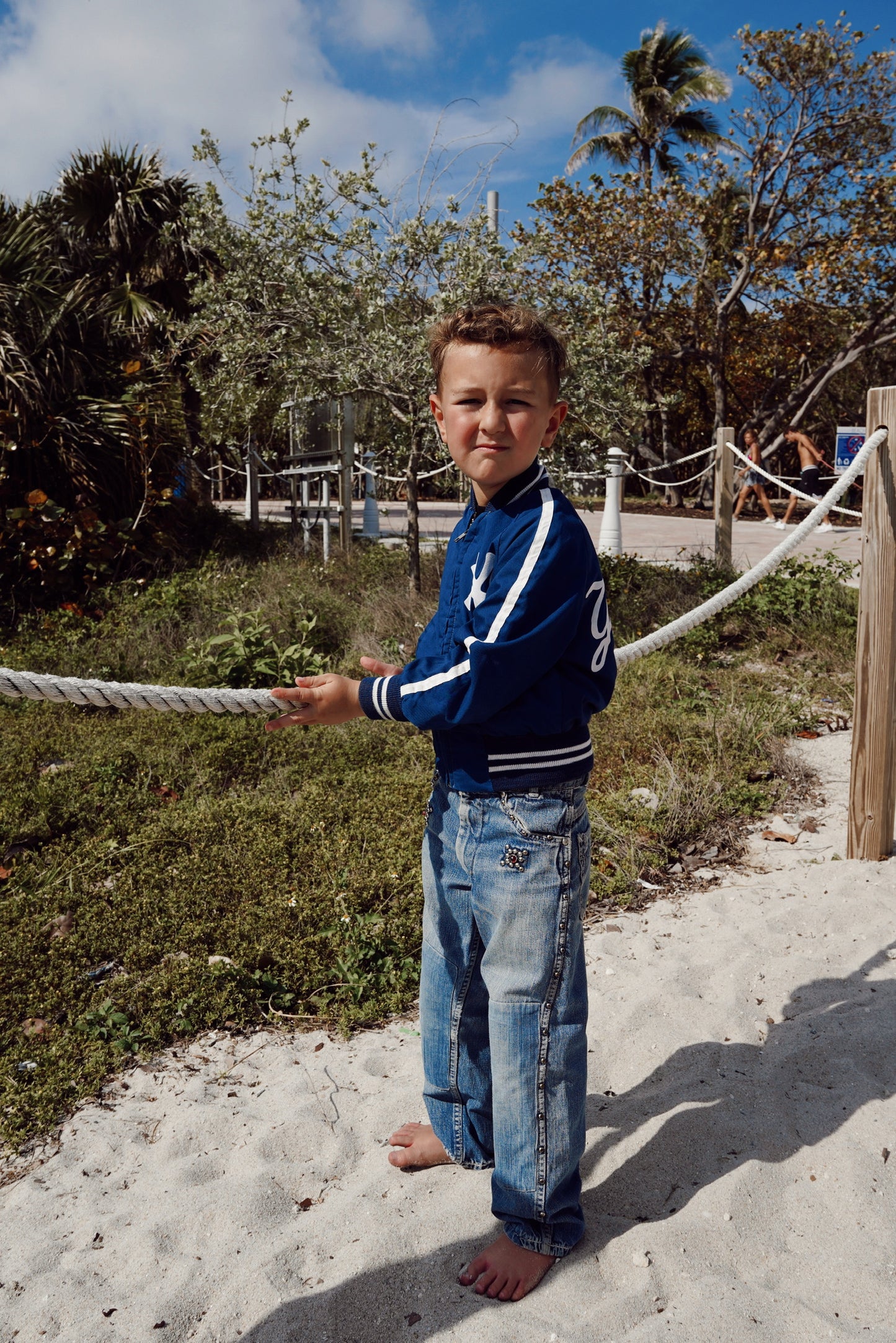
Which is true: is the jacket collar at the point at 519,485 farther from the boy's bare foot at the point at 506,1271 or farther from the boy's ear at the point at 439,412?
the boy's bare foot at the point at 506,1271

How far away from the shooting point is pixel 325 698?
1805 millimetres

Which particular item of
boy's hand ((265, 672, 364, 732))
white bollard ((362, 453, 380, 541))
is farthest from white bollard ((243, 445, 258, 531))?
boy's hand ((265, 672, 364, 732))

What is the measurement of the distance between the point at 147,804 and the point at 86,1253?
2.33 meters

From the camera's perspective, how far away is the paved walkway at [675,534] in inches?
449

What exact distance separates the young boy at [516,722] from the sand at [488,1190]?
0.18m

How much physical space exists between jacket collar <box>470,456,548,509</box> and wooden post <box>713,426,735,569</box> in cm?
654

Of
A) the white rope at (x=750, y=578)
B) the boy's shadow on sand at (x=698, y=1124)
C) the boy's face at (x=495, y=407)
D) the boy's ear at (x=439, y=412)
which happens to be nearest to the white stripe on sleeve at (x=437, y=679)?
the boy's face at (x=495, y=407)

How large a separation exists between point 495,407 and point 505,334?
128 millimetres

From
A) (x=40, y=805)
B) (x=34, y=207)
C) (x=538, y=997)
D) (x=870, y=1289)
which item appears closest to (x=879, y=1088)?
(x=870, y=1289)

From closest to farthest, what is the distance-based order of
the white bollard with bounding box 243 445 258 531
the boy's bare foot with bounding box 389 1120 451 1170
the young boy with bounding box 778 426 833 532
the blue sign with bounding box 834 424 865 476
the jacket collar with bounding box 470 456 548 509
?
1. the jacket collar with bounding box 470 456 548 509
2. the boy's bare foot with bounding box 389 1120 451 1170
3. the blue sign with bounding box 834 424 865 476
4. the white bollard with bounding box 243 445 258 531
5. the young boy with bounding box 778 426 833 532

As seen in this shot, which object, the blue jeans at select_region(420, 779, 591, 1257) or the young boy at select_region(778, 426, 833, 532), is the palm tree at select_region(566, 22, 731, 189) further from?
the blue jeans at select_region(420, 779, 591, 1257)

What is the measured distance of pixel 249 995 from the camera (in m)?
2.91

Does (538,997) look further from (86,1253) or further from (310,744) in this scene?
(310,744)

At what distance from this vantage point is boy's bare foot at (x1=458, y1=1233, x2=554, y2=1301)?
5.96 feet
